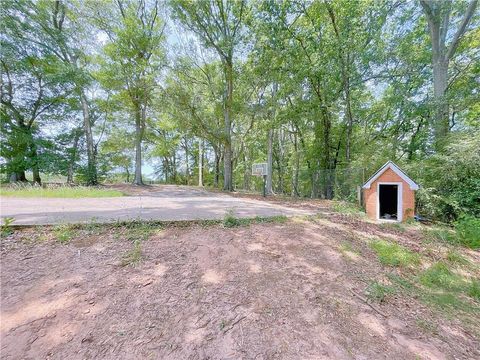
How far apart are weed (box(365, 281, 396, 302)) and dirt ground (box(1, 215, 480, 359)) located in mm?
76

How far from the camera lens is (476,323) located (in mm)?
2066

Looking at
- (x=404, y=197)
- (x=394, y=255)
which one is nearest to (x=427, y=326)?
(x=394, y=255)

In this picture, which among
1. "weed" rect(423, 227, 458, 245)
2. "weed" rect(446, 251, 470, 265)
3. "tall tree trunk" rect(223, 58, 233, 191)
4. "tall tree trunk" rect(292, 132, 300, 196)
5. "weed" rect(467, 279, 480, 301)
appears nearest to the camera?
"weed" rect(467, 279, 480, 301)

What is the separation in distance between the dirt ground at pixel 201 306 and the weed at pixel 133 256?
2.4 inches

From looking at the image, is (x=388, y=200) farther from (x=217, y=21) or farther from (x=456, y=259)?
(x=217, y=21)

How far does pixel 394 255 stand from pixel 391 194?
3.31 metres

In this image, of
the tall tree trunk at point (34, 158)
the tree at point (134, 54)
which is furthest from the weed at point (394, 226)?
the tall tree trunk at point (34, 158)

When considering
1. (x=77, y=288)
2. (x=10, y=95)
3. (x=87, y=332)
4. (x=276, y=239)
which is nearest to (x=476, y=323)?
(x=276, y=239)

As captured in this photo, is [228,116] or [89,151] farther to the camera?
Answer: [89,151]

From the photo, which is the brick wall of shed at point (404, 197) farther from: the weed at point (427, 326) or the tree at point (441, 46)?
the weed at point (427, 326)

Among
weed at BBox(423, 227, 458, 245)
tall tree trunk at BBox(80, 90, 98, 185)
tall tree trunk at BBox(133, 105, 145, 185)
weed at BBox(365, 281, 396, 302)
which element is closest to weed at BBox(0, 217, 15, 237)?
weed at BBox(365, 281, 396, 302)

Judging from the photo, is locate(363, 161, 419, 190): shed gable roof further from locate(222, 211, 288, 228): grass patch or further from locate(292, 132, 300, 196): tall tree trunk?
locate(292, 132, 300, 196): tall tree trunk

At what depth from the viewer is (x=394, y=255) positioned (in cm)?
319

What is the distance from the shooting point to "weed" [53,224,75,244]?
2912 mm
